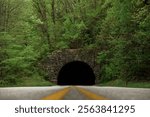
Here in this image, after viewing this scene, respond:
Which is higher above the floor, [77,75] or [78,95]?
[78,95]

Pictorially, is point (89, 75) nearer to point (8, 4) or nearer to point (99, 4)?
point (99, 4)

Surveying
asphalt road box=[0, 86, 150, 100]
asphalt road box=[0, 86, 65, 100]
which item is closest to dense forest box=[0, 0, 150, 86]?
asphalt road box=[0, 86, 150, 100]

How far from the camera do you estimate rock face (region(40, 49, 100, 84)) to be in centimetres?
3312

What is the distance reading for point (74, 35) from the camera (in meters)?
33.8

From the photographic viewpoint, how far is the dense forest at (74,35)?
82.3 ft

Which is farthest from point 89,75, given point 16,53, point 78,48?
point 16,53

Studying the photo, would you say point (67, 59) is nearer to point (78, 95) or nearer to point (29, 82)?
point (29, 82)

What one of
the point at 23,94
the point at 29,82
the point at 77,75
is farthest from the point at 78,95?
the point at 77,75

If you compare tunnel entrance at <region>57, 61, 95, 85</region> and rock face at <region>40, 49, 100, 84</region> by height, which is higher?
rock face at <region>40, 49, 100, 84</region>

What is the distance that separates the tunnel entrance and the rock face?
5.43m

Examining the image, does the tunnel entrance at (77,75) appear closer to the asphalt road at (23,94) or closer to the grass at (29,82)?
the grass at (29,82)

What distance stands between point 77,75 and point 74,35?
8.62 m

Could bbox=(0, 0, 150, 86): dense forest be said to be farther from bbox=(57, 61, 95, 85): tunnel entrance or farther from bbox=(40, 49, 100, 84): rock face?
bbox=(57, 61, 95, 85): tunnel entrance

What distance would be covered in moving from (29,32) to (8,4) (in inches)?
122
